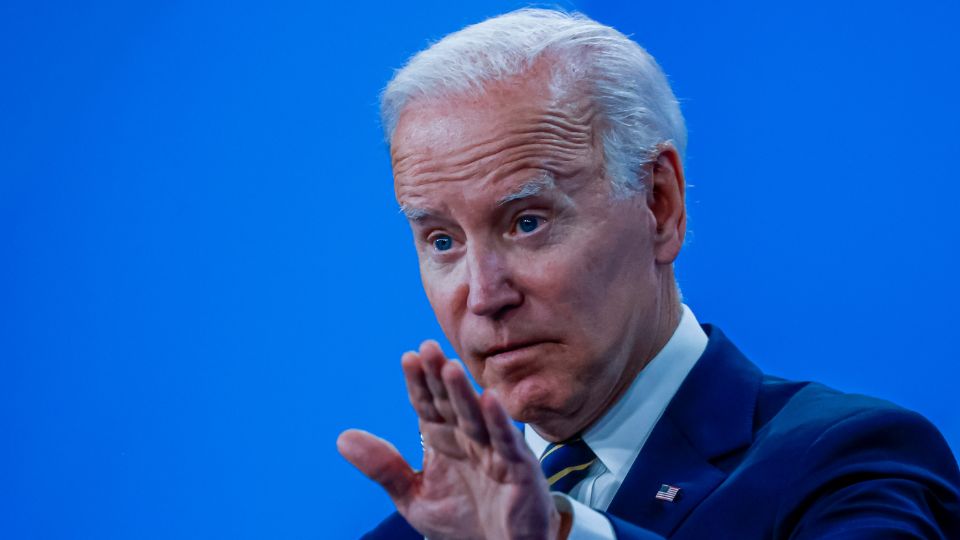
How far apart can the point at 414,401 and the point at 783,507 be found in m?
0.61

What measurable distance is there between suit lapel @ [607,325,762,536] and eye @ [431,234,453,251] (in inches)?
17.2

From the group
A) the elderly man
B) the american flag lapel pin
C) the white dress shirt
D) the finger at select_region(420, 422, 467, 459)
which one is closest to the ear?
the elderly man

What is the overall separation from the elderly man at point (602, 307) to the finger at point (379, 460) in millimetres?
354

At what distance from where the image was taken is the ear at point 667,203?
6.63ft

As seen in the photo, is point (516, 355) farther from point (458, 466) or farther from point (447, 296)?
point (458, 466)

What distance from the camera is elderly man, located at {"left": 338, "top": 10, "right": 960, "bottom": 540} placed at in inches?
67.1

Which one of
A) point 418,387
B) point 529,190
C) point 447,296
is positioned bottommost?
point 418,387

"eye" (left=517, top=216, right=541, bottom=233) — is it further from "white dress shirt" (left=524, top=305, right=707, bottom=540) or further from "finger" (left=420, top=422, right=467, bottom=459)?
"finger" (left=420, top=422, right=467, bottom=459)

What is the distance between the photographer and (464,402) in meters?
1.28

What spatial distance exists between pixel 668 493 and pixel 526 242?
43 centimetres

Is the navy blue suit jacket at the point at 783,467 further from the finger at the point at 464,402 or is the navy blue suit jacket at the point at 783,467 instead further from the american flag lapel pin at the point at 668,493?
the finger at the point at 464,402

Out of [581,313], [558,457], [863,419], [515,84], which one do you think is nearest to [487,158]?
[515,84]

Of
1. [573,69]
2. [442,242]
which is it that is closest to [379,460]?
[442,242]

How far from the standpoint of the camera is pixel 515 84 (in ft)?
6.20
